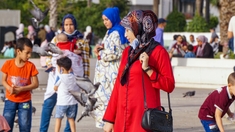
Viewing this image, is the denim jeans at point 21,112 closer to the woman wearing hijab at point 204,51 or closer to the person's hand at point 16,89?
the person's hand at point 16,89

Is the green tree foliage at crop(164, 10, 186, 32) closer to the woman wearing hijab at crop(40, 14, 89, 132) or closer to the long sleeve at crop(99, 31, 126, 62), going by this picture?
the woman wearing hijab at crop(40, 14, 89, 132)

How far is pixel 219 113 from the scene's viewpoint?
732 cm

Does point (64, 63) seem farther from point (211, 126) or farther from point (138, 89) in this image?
point (138, 89)

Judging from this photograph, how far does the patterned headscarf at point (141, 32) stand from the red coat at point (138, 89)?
0.12ft

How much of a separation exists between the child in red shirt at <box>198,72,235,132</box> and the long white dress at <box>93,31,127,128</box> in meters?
1.92

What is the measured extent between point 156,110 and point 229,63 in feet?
49.3

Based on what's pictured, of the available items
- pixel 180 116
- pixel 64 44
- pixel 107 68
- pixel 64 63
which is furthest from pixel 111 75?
pixel 180 116

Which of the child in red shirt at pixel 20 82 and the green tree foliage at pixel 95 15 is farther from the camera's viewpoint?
the green tree foliage at pixel 95 15

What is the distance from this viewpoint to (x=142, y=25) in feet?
18.7

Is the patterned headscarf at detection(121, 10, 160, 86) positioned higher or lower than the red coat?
higher

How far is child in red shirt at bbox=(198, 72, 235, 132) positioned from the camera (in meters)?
7.32

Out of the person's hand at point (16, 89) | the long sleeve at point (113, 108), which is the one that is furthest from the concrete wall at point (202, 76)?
the long sleeve at point (113, 108)

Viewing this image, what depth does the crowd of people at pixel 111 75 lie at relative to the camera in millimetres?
5707

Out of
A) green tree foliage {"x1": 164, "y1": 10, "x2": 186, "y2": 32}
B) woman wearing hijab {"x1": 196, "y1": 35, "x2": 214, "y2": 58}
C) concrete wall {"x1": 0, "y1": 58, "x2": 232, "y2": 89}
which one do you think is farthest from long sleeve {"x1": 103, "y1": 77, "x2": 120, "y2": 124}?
green tree foliage {"x1": 164, "y1": 10, "x2": 186, "y2": 32}
